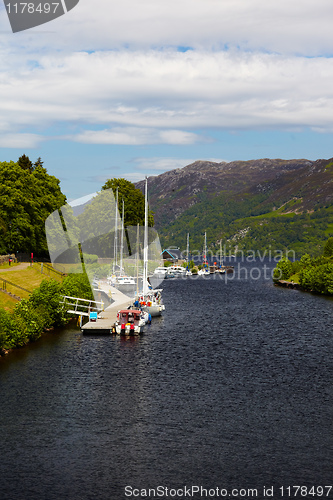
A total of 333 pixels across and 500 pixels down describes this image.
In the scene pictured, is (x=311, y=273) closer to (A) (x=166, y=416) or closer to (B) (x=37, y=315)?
(B) (x=37, y=315)

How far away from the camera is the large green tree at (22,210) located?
118 m

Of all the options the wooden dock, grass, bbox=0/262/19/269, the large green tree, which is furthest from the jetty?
grass, bbox=0/262/19/269

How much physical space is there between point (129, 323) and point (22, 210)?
46.7 m

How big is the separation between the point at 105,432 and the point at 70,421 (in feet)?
12.6

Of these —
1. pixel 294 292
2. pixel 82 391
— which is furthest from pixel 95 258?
pixel 82 391

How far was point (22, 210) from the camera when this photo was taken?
120m

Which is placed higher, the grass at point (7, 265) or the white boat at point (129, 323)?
the grass at point (7, 265)

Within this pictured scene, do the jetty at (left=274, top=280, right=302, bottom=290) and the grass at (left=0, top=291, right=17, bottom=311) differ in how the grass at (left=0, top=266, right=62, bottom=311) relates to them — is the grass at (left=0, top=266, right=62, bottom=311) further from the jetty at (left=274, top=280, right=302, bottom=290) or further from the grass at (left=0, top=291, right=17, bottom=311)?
the jetty at (left=274, top=280, right=302, bottom=290)

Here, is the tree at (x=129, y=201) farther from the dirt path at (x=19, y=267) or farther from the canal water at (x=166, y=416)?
the canal water at (x=166, y=416)

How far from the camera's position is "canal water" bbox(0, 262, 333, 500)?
124 feet

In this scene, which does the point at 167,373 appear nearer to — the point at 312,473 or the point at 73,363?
the point at 73,363

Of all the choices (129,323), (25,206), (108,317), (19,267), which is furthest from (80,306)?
(25,206)

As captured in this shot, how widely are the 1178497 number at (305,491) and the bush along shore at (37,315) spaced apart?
138ft

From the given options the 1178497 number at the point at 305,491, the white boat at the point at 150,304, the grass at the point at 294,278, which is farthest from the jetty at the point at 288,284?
the 1178497 number at the point at 305,491
